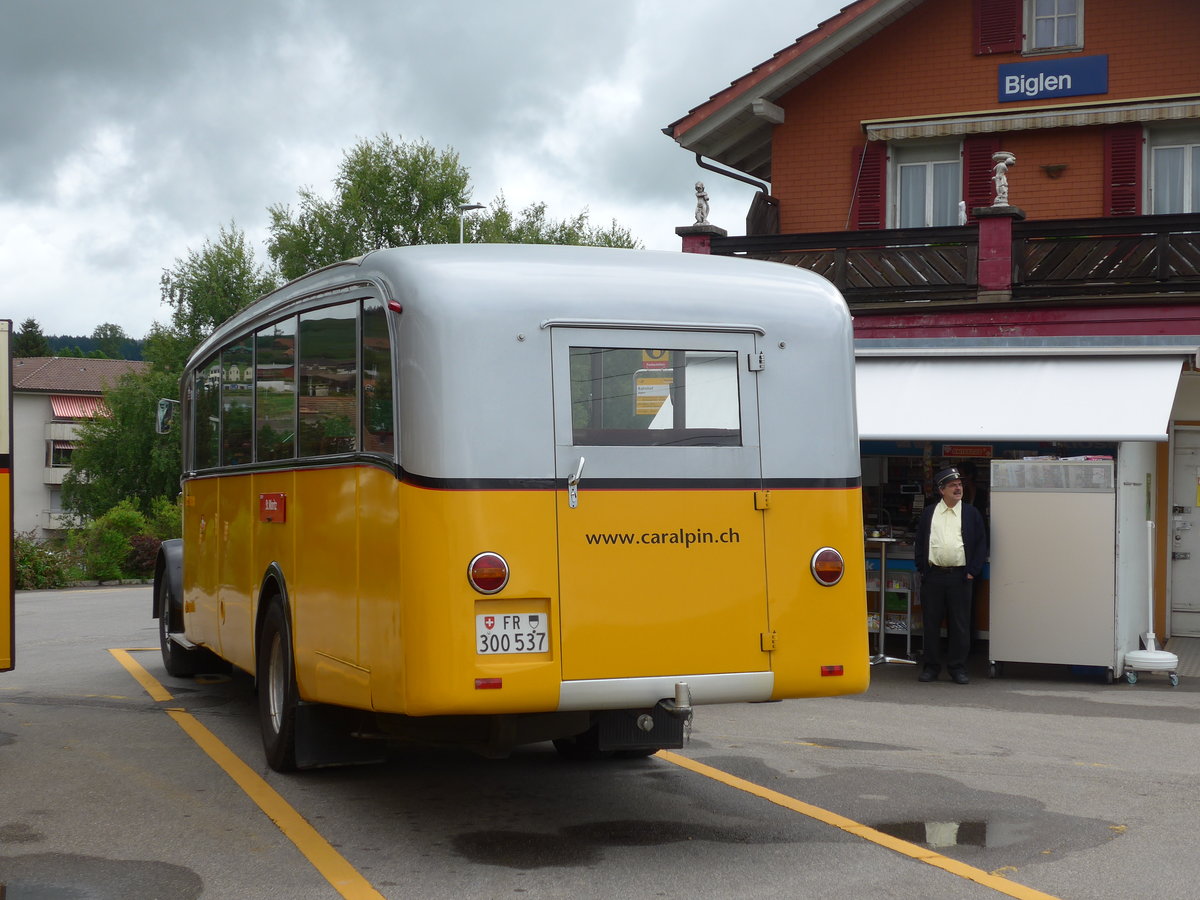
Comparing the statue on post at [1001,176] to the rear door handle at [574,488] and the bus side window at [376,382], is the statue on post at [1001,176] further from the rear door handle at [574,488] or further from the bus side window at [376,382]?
the rear door handle at [574,488]

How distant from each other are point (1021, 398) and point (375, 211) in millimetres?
47990

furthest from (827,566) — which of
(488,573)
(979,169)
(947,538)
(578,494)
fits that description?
(979,169)

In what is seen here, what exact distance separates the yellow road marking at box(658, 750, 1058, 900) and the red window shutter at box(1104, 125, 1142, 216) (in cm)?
1175

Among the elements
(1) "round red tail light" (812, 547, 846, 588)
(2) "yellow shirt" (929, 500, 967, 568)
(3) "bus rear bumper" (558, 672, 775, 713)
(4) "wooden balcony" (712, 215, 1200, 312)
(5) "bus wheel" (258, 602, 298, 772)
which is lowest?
(5) "bus wheel" (258, 602, 298, 772)

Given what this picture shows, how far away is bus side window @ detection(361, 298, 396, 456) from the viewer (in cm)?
664

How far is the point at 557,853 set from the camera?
6520 mm

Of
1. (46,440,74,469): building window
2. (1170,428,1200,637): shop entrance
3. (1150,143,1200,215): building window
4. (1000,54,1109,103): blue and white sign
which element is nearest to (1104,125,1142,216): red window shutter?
(1150,143,1200,215): building window

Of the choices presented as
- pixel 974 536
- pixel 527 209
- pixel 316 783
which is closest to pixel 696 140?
pixel 974 536

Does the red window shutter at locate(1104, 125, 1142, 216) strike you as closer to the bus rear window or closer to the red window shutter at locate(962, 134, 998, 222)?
the red window shutter at locate(962, 134, 998, 222)

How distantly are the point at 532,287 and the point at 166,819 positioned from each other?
3.19 meters

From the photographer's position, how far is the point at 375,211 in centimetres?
5909

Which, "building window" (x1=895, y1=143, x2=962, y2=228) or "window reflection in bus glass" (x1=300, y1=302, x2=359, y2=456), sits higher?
"building window" (x1=895, y1=143, x2=962, y2=228)

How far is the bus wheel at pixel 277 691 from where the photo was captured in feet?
26.1

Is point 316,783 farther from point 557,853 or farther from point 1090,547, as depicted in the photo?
point 1090,547
